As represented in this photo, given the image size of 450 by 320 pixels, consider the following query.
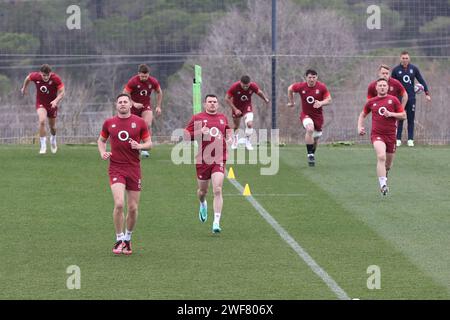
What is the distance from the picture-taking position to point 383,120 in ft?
68.4

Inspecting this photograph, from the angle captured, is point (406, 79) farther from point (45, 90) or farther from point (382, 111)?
point (45, 90)

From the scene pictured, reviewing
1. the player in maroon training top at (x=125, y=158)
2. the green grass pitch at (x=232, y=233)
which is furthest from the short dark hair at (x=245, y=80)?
the player in maroon training top at (x=125, y=158)

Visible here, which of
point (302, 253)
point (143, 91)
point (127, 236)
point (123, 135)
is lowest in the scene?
point (302, 253)

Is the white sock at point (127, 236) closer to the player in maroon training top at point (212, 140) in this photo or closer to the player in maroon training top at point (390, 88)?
the player in maroon training top at point (212, 140)

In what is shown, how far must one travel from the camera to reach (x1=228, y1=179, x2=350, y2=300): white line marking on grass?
1314 cm

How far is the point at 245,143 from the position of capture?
2816 cm

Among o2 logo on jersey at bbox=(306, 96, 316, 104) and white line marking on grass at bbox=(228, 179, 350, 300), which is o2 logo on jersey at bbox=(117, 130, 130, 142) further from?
o2 logo on jersey at bbox=(306, 96, 316, 104)

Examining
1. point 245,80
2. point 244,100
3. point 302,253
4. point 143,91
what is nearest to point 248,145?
point 244,100

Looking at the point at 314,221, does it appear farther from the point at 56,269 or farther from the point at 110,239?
the point at 56,269

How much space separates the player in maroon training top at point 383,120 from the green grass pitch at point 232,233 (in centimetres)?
59

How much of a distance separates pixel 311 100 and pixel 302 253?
940 centimetres

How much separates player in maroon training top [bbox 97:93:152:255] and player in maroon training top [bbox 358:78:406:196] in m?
5.96

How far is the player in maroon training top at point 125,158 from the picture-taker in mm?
15414

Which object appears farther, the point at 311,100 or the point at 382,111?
the point at 311,100
